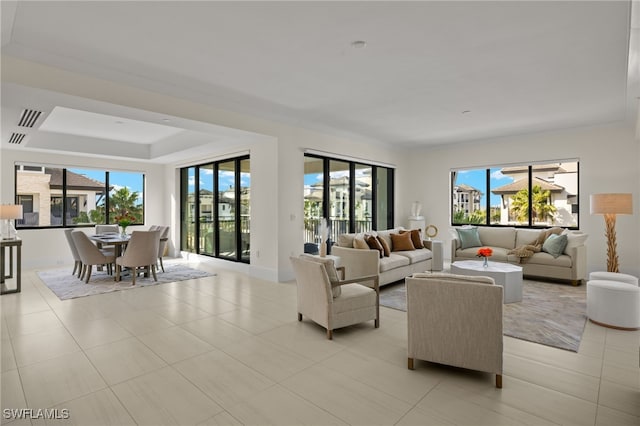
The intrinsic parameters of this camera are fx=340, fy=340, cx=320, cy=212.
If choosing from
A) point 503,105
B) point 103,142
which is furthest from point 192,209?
point 503,105

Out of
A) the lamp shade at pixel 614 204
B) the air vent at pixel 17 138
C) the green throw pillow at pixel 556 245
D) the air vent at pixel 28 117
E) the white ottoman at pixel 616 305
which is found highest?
the air vent at pixel 17 138

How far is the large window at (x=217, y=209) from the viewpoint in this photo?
22.9 ft

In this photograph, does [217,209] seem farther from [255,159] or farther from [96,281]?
[96,281]

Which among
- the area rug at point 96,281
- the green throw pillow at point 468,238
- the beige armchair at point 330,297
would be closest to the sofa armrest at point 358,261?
the beige armchair at point 330,297

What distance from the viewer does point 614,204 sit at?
519 cm

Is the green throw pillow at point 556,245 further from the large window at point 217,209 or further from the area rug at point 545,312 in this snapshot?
the large window at point 217,209

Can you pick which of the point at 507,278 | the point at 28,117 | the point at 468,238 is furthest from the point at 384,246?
the point at 28,117

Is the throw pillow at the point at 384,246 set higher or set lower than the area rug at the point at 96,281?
higher

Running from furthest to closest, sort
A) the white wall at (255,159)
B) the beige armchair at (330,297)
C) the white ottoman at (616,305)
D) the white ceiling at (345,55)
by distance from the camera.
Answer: the white wall at (255,159)
the white ottoman at (616,305)
the beige armchair at (330,297)
the white ceiling at (345,55)

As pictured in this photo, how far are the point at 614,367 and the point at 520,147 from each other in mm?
5472

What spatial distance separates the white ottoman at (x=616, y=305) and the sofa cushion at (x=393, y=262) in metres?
2.44

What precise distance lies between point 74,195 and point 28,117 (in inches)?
158

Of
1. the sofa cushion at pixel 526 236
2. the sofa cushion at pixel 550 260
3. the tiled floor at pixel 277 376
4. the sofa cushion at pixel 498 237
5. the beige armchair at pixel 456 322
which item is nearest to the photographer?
the tiled floor at pixel 277 376

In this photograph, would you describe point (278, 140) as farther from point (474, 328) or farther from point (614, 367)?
point (614, 367)
